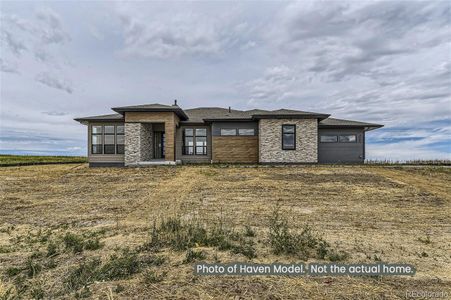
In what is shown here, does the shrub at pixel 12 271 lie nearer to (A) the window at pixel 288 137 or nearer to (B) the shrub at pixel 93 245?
(B) the shrub at pixel 93 245

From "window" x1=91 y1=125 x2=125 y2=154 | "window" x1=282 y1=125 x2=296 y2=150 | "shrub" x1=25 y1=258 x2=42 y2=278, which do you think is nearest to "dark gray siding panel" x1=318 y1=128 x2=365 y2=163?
"window" x1=282 y1=125 x2=296 y2=150

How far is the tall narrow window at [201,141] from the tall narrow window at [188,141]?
1.37 ft

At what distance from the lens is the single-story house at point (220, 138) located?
19.8 meters

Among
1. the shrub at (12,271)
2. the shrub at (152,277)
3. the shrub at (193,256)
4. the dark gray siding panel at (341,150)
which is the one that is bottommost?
the shrub at (12,271)

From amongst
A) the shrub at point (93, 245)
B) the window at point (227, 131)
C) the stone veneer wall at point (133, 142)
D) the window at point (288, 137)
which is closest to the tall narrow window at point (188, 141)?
the window at point (227, 131)

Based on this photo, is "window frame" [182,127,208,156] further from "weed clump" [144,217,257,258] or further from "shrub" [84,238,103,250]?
"shrub" [84,238,103,250]

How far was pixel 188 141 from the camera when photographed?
22766mm

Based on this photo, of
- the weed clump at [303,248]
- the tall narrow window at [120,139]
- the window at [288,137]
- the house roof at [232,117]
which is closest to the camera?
the weed clump at [303,248]

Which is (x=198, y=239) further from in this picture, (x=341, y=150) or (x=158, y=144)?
(x=158, y=144)

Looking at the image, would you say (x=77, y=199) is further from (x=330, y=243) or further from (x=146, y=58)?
(x=146, y=58)

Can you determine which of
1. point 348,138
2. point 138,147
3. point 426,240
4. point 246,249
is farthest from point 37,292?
point 348,138

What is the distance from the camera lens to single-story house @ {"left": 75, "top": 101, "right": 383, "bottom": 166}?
19.8 m

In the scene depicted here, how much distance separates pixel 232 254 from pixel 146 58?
20.4 meters

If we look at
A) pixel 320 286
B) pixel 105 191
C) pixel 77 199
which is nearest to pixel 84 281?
pixel 320 286
